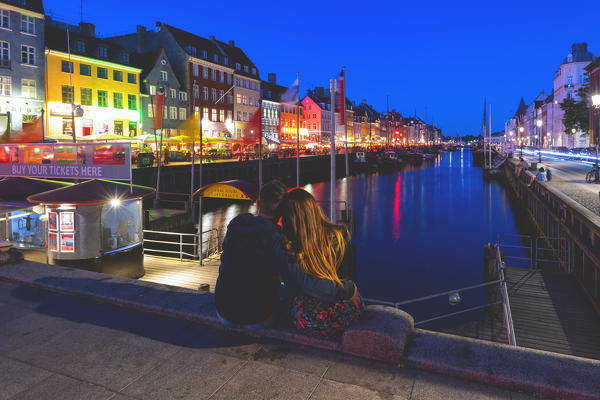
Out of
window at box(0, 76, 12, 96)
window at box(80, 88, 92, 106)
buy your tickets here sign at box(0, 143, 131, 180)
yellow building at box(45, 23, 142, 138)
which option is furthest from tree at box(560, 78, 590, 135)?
buy your tickets here sign at box(0, 143, 131, 180)

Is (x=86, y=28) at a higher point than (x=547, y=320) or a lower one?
higher

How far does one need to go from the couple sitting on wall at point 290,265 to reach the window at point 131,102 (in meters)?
55.3

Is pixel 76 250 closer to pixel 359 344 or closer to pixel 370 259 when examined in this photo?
pixel 359 344

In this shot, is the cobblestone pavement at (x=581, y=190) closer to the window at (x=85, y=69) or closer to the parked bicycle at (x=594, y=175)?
the parked bicycle at (x=594, y=175)

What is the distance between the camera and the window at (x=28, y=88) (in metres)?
42.6

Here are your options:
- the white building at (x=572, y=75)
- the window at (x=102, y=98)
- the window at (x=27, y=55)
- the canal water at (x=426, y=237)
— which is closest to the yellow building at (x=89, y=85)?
the window at (x=102, y=98)

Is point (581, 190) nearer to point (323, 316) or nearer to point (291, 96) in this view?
point (291, 96)

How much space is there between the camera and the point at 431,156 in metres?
138

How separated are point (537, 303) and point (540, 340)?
274 centimetres

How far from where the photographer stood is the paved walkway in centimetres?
396

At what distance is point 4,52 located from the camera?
41188 mm

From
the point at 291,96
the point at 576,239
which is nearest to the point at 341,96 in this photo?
the point at 291,96

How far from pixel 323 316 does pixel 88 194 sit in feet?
30.9

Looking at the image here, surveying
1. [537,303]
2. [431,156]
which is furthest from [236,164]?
[431,156]
